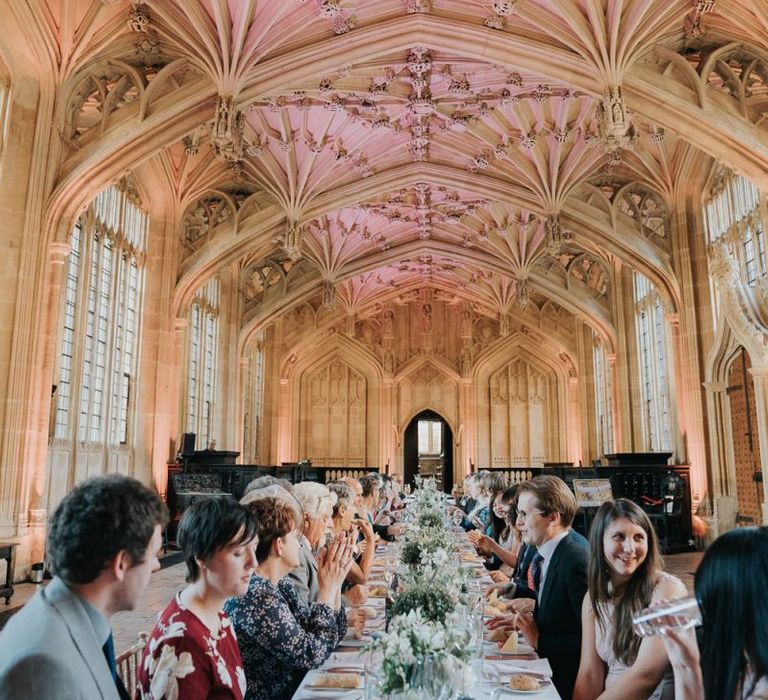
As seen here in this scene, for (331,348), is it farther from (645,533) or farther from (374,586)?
(645,533)

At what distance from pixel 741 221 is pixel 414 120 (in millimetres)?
6123

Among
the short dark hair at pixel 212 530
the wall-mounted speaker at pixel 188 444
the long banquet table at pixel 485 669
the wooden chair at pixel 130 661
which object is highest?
the wall-mounted speaker at pixel 188 444

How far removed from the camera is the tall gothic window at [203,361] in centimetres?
1622

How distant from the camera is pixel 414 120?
13430mm

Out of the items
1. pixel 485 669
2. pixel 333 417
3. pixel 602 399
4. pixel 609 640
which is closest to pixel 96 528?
pixel 485 669

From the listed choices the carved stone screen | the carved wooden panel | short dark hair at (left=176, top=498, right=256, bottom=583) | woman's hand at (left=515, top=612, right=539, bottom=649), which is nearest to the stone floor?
woman's hand at (left=515, top=612, right=539, bottom=649)

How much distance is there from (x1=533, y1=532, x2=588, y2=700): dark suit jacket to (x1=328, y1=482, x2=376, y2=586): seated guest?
1.54 m

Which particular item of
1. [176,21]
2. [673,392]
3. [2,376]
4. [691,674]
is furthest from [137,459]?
[691,674]

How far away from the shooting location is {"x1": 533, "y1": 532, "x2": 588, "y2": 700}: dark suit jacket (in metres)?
3.08

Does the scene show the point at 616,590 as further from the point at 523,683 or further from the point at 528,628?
the point at 528,628

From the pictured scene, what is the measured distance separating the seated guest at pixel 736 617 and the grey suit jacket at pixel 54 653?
3.84 ft

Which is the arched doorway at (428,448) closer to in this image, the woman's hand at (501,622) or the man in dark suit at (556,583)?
the man in dark suit at (556,583)

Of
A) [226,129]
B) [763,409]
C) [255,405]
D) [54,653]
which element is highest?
[226,129]

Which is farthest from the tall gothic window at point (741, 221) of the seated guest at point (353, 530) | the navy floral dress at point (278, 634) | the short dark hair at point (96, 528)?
the short dark hair at point (96, 528)
